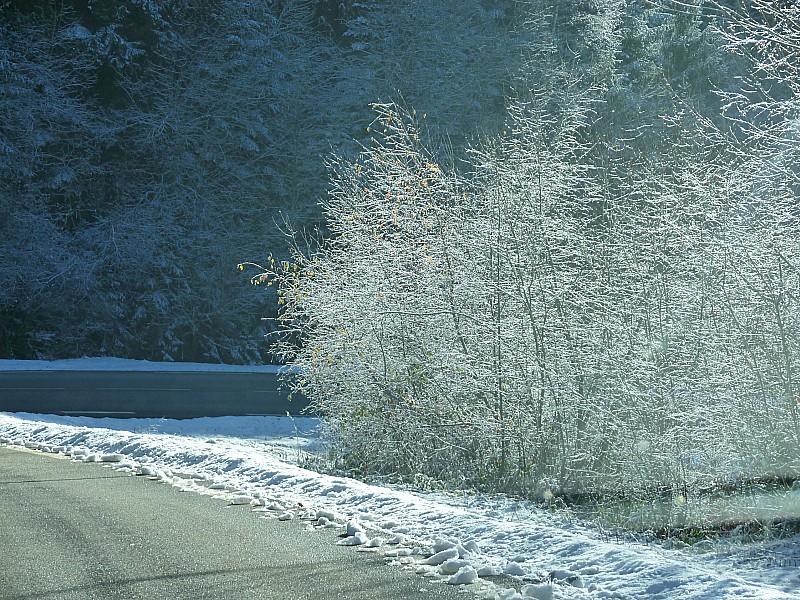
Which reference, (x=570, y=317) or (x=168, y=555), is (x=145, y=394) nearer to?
(x=570, y=317)

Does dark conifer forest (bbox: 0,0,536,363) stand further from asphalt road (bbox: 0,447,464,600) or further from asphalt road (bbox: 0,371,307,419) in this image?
asphalt road (bbox: 0,447,464,600)

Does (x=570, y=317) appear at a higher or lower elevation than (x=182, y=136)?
lower

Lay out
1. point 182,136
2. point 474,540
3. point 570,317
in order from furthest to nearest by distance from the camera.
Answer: point 182,136 < point 570,317 < point 474,540

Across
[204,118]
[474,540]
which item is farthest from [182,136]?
[474,540]

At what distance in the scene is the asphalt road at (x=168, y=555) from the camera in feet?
17.8

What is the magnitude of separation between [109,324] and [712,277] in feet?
84.0

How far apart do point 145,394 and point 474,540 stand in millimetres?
14618

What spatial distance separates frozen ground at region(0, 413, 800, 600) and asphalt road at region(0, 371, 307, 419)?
619cm

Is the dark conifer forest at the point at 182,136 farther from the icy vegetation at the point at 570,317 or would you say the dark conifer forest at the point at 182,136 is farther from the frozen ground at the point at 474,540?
the frozen ground at the point at 474,540

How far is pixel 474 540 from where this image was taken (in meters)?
6.53

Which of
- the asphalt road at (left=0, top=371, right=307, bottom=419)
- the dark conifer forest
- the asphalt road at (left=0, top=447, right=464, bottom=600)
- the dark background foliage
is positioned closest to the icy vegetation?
the asphalt road at (left=0, top=447, right=464, bottom=600)

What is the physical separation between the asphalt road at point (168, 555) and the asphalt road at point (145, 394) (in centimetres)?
903

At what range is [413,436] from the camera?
34.0 ft

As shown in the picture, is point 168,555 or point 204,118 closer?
point 168,555
